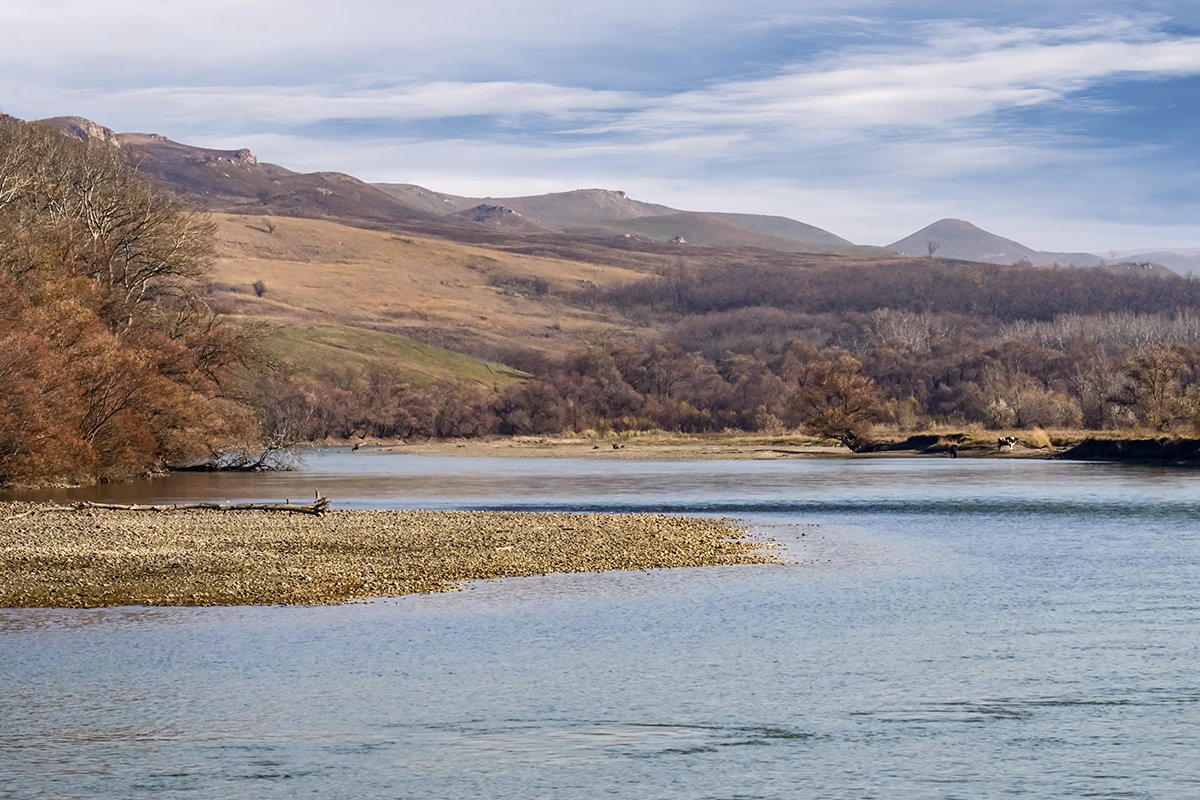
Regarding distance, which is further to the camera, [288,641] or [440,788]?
[288,641]

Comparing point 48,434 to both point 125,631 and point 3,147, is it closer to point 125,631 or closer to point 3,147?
point 3,147

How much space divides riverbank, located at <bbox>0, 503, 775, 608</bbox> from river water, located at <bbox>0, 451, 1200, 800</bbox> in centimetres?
140

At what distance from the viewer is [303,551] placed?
32.2 metres

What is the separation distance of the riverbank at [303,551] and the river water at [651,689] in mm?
1403

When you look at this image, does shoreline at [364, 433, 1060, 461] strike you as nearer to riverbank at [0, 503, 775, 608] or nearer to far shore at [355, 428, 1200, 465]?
far shore at [355, 428, 1200, 465]

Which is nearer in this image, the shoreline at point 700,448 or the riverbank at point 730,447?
the riverbank at point 730,447

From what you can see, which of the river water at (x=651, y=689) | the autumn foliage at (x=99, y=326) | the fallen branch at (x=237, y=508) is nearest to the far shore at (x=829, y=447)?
the autumn foliage at (x=99, y=326)

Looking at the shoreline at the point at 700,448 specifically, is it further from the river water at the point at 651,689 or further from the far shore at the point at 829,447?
the river water at the point at 651,689

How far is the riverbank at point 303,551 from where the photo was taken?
1026 inches

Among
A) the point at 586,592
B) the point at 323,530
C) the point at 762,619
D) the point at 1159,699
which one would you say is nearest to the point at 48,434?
the point at 323,530

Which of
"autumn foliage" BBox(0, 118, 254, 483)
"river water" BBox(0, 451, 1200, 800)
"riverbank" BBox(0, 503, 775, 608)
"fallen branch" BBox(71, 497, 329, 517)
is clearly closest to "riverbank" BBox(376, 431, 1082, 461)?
"autumn foliage" BBox(0, 118, 254, 483)

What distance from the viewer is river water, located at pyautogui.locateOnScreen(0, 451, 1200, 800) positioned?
14609 millimetres

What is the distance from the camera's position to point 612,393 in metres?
174

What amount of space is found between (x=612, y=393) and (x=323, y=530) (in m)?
137
